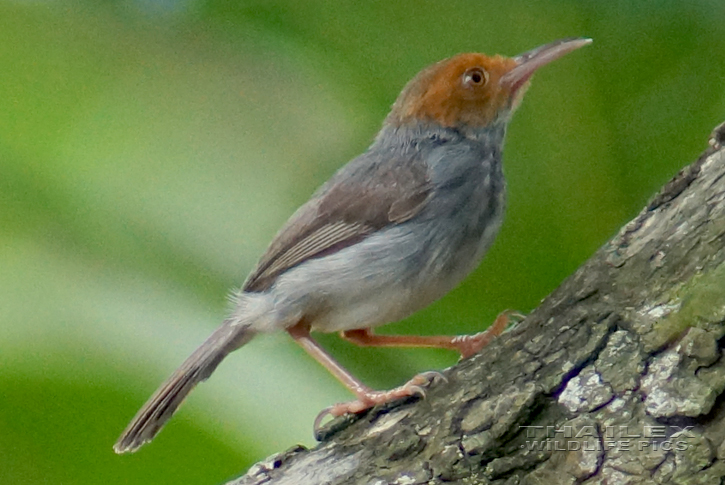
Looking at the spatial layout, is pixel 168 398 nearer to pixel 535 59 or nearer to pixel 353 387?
pixel 353 387

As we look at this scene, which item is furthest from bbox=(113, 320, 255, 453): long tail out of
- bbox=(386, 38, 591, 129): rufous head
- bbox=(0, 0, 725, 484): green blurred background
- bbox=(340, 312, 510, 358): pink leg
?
bbox=(386, 38, 591, 129): rufous head

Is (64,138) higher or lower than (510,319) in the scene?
higher

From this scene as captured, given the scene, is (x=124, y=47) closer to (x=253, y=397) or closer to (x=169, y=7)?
(x=169, y=7)

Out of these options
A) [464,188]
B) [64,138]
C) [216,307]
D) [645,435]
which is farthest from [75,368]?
[645,435]

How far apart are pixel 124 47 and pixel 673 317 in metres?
3.55

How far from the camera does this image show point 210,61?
4352 mm

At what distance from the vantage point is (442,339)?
3.03 m

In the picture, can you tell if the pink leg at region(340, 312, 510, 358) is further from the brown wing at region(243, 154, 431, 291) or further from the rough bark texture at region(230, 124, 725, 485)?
the rough bark texture at region(230, 124, 725, 485)

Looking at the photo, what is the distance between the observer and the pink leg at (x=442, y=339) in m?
2.92

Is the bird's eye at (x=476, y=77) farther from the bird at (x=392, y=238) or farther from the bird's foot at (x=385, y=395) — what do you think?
the bird's foot at (x=385, y=395)

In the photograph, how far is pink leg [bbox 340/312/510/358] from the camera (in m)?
2.92

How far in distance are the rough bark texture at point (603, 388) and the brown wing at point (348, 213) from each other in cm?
82

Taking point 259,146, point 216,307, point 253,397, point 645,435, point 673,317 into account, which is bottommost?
point 645,435

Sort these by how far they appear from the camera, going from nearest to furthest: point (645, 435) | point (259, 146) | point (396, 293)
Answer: point (645, 435) → point (396, 293) → point (259, 146)
